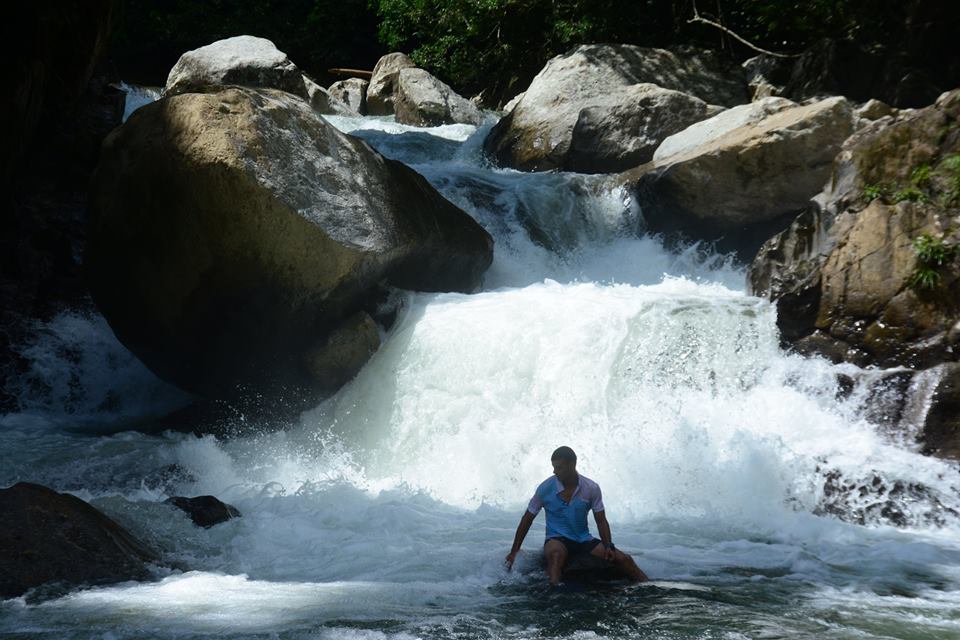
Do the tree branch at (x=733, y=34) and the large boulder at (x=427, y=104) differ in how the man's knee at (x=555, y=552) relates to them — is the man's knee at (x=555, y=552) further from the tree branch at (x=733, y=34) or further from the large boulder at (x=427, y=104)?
the large boulder at (x=427, y=104)

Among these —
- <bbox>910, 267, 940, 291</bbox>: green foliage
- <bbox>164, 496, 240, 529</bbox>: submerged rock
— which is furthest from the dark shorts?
<bbox>910, 267, 940, 291</bbox>: green foliage

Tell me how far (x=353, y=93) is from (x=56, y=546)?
64.8ft

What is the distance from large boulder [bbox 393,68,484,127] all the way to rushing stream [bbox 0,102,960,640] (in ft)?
27.3

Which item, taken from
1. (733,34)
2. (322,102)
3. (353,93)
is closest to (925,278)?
(733,34)

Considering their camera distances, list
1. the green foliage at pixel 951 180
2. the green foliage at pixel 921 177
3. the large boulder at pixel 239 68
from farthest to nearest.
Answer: the large boulder at pixel 239 68
the green foliage at pixel 921 177
the green foliage at pixel 951 180

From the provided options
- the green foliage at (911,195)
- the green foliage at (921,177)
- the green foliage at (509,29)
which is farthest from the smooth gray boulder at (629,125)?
the green foliage at (911,195)

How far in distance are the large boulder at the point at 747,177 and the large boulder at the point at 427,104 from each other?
25.8 ft

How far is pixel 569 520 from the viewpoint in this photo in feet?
19.2

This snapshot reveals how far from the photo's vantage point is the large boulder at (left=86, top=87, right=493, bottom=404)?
30.6 feet

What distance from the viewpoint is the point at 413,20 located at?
23328 millimetres

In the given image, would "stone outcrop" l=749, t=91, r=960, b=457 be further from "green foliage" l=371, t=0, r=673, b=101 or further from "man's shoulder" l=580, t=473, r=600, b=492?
"green foliage" l=371, t=0, r=673, b=101

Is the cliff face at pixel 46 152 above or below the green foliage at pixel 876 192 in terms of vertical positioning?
above

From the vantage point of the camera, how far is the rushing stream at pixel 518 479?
5.24 metres

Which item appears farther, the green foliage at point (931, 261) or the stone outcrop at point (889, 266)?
the green foliage at point (931, 261)
